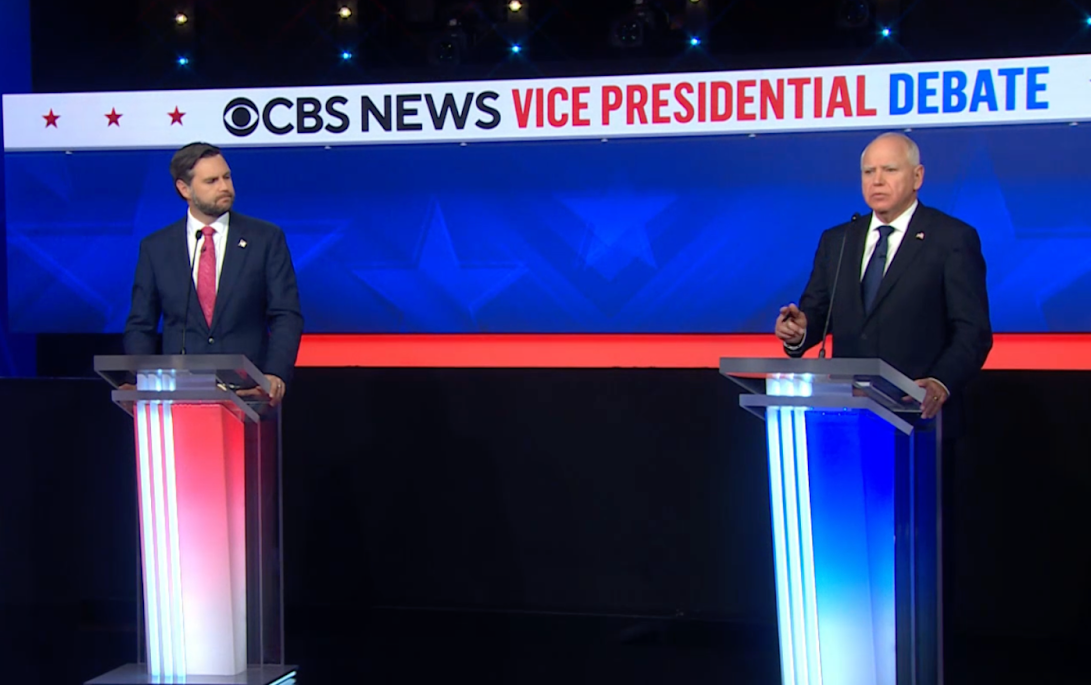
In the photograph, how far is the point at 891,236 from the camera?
2.96 m

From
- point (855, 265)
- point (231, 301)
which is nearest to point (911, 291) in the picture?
point (855, 265)

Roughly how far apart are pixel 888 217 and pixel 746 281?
140cm

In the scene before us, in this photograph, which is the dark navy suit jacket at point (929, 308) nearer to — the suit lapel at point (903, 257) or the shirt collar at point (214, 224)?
the suit lapel at point (903, 257)

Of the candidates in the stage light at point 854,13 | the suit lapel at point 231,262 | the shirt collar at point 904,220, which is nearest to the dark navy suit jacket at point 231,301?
the suit lapel at point 231,262

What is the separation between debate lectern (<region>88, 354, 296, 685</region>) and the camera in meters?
2.85

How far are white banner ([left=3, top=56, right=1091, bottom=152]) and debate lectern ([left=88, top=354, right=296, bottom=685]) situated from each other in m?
1.79

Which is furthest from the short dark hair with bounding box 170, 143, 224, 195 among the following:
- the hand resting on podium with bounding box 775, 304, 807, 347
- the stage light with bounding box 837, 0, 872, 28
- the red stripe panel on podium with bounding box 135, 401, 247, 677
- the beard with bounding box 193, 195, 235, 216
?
the stage light with bounding box 837, 0, 872, 28

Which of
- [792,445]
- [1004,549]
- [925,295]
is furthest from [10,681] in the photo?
[1004,549]

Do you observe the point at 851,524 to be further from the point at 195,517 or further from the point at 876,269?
the point at 195,517

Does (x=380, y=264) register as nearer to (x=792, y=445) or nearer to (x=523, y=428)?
(x=523, y=428)

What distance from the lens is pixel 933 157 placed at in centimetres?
420

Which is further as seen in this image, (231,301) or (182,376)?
(231,301)

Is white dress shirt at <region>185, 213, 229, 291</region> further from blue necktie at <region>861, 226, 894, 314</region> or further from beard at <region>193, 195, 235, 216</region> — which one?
blue necktie at <region>861, 226, 894, 314</region>

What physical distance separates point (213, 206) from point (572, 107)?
161 centimetres
